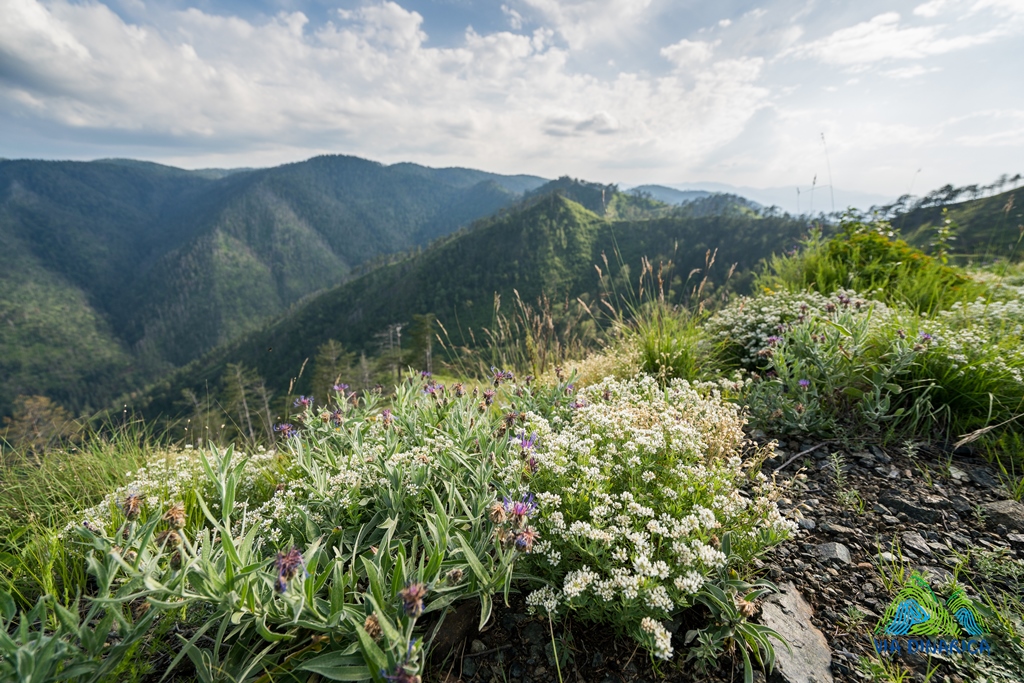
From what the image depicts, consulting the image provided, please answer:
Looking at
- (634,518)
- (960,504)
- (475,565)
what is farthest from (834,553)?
(475,565)

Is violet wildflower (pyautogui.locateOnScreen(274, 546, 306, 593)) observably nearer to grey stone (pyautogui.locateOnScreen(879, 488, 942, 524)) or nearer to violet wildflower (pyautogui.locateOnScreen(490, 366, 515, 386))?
violet wildflower (pyautogui.locateOnScreen(490, 366, 515, 386))

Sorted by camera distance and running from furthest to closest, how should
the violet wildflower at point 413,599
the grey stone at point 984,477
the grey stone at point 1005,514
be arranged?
the grey stone at point 984,477, the grey stone at point 1005,514, the violet wildflower at point 413,599

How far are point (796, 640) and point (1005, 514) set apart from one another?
1.74m

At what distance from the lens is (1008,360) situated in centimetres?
335

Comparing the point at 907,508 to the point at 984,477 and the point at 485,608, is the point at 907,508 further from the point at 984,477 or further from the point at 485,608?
the point at 485,608

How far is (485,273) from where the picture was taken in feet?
370

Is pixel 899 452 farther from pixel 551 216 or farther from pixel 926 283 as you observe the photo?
pixel 551 216

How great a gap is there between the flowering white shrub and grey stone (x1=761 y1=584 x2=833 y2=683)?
0.83 feet

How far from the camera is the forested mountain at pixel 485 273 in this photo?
3912 inches

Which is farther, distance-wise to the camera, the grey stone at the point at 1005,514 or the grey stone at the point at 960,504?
the grey stone at the point at 960,504

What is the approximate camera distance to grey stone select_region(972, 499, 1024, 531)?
99.3 inches

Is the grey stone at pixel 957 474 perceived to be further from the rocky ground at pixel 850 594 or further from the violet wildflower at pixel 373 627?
the violet wildflower at pixel 373 627

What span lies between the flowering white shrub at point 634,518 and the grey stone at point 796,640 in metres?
0.25

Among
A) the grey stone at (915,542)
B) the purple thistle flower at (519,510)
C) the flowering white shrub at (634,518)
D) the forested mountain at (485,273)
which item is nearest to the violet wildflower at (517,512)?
the purple thistle flower at (519,510)
